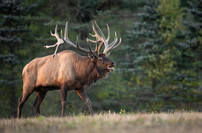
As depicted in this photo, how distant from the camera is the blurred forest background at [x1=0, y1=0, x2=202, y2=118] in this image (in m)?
18.0

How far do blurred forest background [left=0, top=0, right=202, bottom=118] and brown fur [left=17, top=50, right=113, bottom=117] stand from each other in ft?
24.4

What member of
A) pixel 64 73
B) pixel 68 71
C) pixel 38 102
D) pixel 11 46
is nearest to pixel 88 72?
pixel 68 71

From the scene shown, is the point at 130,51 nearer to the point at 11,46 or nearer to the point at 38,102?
the point at 11,46

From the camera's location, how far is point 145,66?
2008 centimetres

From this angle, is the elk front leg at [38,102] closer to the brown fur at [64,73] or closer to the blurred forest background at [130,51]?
the brown fur at [64,73]

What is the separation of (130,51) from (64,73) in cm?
1108

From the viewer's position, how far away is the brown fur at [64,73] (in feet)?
29.8

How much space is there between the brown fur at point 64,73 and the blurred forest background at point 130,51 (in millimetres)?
7424

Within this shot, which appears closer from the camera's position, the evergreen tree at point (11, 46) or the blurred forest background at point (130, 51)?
the evergreen tree at point (11, 46)

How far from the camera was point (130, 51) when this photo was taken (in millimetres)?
19734

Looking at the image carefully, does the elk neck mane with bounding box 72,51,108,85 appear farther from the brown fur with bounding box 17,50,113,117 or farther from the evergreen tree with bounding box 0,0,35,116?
the evergreen tree with bounding box 0,0,35,116

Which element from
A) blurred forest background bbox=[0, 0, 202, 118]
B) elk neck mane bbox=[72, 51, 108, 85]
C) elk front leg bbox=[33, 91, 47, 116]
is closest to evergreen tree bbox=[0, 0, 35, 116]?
blurred forest background bbox=[0, 0, 202, 118]

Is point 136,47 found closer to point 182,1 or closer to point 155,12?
point 155,12

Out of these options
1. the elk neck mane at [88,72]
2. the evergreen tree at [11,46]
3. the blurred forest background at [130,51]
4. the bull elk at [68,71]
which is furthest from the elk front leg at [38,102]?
the evergreen tree at [11,46]
